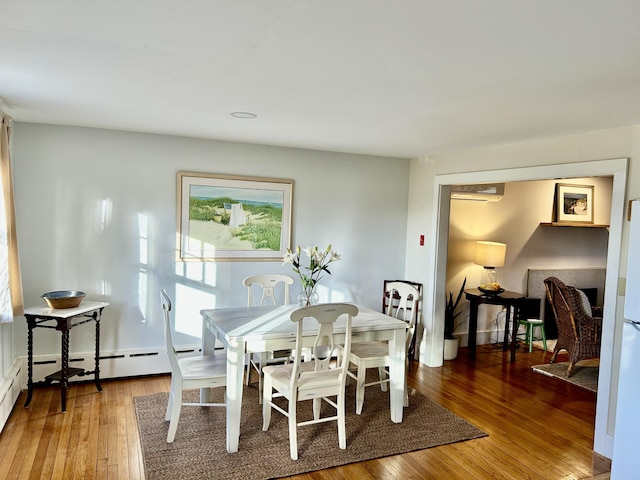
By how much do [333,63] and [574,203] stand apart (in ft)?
17.2

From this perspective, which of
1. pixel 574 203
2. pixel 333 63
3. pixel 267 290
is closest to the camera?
pixel 333 63

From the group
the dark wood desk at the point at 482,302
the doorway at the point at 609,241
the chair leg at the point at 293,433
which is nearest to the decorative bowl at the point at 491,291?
the dark wood desk at the point at 482,302

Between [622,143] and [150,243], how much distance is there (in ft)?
12.4

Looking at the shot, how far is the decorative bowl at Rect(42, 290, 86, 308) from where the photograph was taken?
145 inches

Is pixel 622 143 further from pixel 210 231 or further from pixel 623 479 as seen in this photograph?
pixel 210 231

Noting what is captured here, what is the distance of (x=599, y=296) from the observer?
6570 millimetres

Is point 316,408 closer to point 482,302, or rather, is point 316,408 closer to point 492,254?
point 482,302

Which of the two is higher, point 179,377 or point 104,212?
point 104,212

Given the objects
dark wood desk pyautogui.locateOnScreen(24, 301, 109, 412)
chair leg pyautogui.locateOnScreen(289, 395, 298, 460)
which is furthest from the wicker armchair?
dark wood desk pyautogui.locateOnScreen(24, 301, 109, 412)

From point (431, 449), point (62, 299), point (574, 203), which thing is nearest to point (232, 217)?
point (62, 299)

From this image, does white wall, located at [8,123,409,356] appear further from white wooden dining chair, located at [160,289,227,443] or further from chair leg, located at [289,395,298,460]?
chair leg, located at [289,395,298,460]

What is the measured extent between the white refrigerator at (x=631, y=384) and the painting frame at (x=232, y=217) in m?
3.02

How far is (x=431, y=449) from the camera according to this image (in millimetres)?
3178

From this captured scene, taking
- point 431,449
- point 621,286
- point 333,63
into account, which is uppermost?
point 333,63
